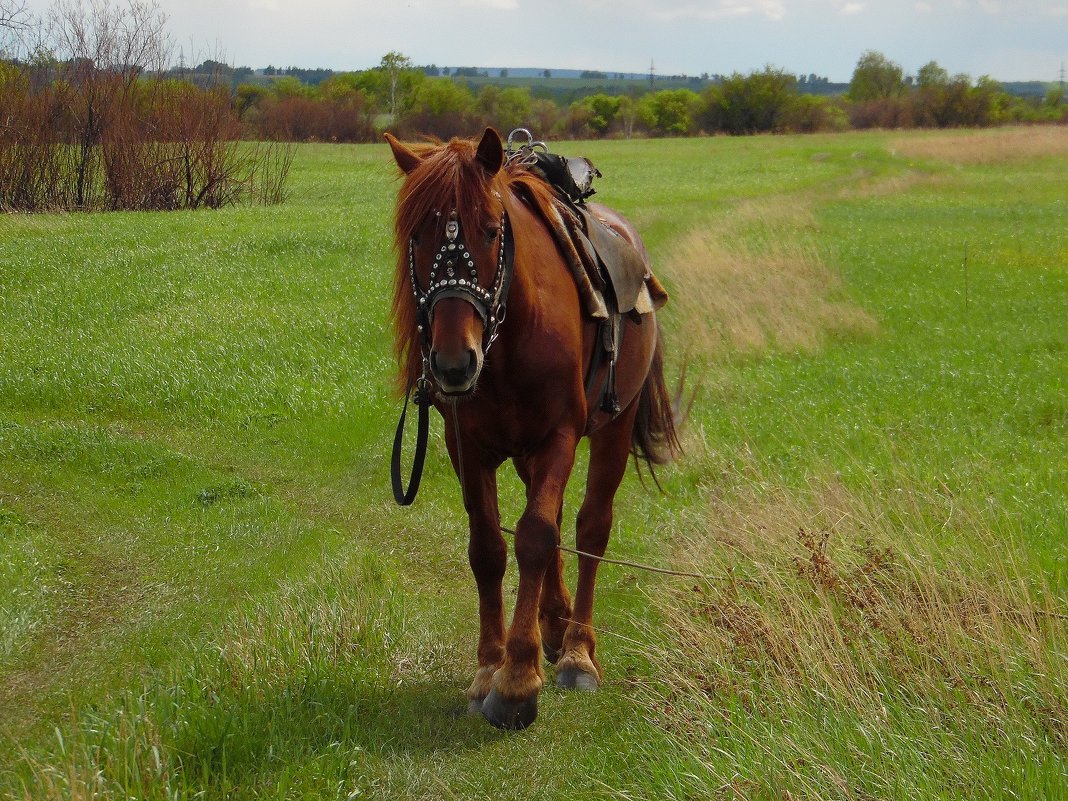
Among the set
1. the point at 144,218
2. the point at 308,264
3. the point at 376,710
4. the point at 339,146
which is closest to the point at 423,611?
the point at 376,710

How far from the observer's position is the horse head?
13.3ft

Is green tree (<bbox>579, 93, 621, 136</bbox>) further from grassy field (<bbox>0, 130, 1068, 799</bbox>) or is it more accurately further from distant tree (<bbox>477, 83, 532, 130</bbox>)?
grassy field (<bbox>0, 130, 1068, 799</bbox>)

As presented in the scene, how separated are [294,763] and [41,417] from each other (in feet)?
24.3

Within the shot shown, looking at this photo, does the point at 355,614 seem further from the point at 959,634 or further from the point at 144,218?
the point at 144,218

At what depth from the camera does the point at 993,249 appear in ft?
73.6

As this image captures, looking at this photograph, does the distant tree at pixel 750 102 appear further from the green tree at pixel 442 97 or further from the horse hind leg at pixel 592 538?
the horse hind leg at pixel 592 538

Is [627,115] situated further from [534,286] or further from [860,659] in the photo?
[860,659]

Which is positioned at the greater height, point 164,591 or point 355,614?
point 355,614

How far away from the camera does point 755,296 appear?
51.4 ft

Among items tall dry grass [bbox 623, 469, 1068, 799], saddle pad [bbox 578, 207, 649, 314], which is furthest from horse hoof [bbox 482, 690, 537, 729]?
saddle pad [bbox 578, 207, 649, 314]

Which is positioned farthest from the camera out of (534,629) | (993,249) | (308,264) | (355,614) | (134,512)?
(993,249)

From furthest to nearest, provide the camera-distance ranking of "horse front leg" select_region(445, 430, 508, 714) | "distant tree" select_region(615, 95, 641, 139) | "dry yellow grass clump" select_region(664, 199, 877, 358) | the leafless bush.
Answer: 1. "distant tree" select_region(615, 95, 641, 139)
2. the leafless bush
3. "dry yellow grass clump" select_region(664, 199, 877, 358)
4. "horse front leg" select_region(445, 430, 508, 714)

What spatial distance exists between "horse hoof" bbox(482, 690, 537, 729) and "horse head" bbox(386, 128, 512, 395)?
141cm

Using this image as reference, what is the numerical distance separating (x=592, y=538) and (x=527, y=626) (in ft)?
4.16
